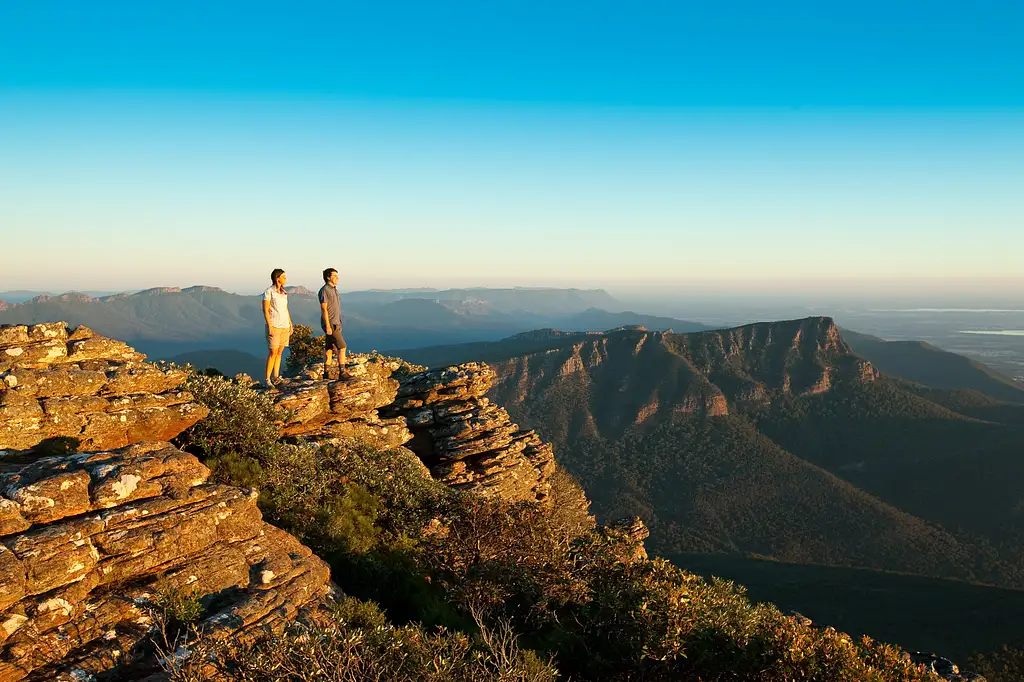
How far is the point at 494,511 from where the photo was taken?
16.0 meters

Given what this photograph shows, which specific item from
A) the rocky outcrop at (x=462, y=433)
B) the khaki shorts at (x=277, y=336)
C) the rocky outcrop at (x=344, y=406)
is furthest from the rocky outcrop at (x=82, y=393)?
the rocky outcrop at (x=462, y=433)

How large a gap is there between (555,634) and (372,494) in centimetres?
677

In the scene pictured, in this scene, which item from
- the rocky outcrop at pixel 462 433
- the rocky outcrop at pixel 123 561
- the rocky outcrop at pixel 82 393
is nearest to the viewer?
the rocky outcrop at pixel 123 561

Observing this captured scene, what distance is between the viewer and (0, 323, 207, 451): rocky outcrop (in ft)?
36.1

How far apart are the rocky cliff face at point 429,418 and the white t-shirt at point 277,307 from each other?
260 centimetres

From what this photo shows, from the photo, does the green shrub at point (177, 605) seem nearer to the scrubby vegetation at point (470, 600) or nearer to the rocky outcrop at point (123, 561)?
the rocky outcrop at point (123, 561)

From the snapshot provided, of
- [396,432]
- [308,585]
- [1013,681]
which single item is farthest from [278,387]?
[1013,681]

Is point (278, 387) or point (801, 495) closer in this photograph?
point (278, 387)

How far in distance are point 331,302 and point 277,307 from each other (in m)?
1.79

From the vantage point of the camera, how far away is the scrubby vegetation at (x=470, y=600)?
25.4ft

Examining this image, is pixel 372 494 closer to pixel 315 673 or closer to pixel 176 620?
pixel 176 620

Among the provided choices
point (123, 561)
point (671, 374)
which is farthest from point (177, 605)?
point (671, 374)

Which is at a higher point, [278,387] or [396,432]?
[278,387]

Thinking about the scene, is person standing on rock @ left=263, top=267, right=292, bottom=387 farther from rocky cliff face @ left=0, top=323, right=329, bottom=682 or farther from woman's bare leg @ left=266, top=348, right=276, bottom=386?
rocky cliff face @ left=0, top=323, right=329, bottom=682
